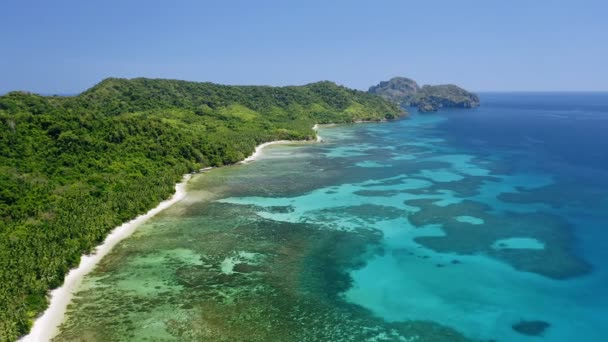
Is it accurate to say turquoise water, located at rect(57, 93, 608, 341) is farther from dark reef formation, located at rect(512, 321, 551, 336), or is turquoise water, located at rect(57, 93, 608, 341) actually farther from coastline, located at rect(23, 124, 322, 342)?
coastline, located at rect(23, 124, 322, 342)

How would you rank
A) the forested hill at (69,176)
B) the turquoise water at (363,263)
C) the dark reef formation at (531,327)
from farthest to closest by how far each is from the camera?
the forested hill at (69,176) → the turquoise water at (363,263) → the dark reef formation at (531,327)

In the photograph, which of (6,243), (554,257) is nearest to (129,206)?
(6,243)

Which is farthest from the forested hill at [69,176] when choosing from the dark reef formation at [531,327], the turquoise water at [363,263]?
the dark reef formation at [531,327]

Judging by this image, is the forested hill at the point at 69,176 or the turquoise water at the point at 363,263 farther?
the forested hill at the point at 69,176

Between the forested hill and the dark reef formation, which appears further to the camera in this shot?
the forested hill

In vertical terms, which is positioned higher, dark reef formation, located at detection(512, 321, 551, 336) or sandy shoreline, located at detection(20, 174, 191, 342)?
sandy shoreline, located at detection(20, 174, 191, 342)

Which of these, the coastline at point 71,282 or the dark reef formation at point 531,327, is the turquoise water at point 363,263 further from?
the coastline at point 71,282

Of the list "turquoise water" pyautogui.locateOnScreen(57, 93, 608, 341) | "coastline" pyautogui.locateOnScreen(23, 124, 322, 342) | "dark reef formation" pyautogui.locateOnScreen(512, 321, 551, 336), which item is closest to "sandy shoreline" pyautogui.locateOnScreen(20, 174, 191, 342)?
"coastline" pyautogui.locateOnScreen(23, 124, 322, 342)
